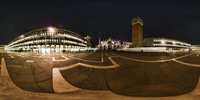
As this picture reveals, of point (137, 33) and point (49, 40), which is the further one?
point (137, 33)

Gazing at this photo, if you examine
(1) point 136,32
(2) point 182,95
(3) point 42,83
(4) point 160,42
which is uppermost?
(1) point 136,32

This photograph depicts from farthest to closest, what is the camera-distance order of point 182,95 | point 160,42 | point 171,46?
point 171,46 → point 160,42 → point 182,95

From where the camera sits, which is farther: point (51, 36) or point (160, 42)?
point (160, 42)

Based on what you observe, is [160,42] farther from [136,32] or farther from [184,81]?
[184,81]

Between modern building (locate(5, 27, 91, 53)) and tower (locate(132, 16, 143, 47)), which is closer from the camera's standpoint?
modern building (locate(5, 27, 91, 53))

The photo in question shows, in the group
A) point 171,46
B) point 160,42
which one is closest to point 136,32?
point 160,42

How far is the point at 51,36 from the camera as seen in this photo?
164 ft

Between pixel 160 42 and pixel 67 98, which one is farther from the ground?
pixel 160 42

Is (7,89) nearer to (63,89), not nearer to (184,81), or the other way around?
(63,89)

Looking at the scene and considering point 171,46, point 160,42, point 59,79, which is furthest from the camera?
point 171,46

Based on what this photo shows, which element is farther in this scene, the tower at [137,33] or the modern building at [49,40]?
the tower at [137,33]

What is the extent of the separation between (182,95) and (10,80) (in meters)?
9.01

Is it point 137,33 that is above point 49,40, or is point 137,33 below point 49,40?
above

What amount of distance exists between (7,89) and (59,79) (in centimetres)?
219
